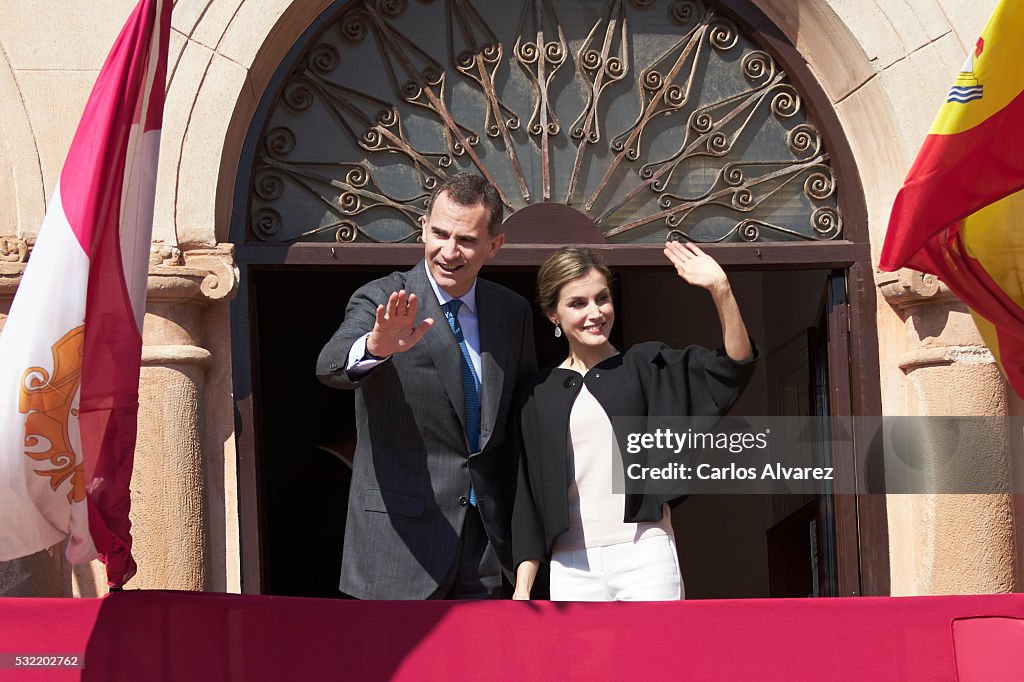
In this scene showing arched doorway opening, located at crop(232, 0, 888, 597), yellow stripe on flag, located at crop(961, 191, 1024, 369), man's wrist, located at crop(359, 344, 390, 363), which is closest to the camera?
man's wrist, located at crop(359, 344, 390, 363)

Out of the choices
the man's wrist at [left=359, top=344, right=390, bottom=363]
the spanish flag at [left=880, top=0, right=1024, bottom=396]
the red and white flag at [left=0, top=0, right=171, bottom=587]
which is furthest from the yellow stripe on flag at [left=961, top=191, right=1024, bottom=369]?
the red and white flag at [left=0, top=0, right=171, bottom=587]

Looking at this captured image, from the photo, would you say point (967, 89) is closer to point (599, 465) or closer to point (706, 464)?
point (599, 465)

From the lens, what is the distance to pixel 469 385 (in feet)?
15.3

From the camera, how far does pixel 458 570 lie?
4598mm

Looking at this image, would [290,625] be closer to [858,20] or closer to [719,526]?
[858,20]

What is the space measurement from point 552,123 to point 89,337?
2.57 metres

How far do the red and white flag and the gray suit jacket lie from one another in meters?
0.65

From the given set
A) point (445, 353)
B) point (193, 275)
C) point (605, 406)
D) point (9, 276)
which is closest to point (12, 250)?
point (9, 276)

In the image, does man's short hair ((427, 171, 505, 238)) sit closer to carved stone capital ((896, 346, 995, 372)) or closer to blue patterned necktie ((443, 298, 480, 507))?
blue patterned necktie ((443, 298, 480, 507))

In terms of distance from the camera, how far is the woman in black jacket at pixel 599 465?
4.43 metres

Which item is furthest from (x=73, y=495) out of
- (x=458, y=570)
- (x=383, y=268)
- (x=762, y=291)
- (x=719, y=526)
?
(x=719, y=526)

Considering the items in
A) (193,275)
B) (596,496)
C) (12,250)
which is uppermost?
(12,250)

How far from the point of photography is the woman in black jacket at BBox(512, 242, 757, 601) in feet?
14.5

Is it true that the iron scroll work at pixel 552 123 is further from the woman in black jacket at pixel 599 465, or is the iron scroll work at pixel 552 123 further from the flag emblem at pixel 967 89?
the flag emblem at pixel 967 89
